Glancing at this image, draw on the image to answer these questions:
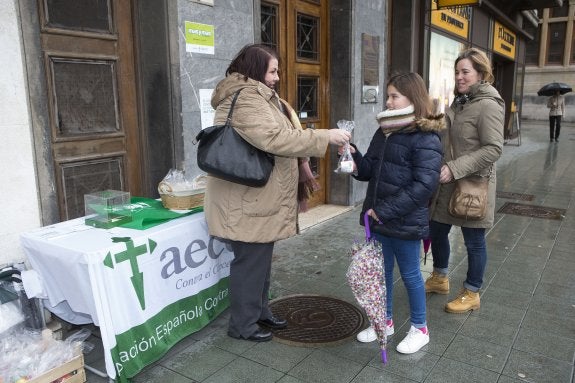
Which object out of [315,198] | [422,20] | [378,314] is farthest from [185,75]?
[422,20]

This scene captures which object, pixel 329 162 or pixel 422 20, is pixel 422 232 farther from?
pixel 422 20

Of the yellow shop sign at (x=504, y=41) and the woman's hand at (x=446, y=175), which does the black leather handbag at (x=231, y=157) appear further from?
the yellow shop sign at (x=504, y=41)

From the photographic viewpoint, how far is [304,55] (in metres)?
6.25

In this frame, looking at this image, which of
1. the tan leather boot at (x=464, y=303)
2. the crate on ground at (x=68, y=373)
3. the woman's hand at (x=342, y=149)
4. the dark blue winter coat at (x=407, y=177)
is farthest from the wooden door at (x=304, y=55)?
the crate on ground at (x=68, y=373)

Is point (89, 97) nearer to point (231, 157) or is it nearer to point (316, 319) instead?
point (231, 157)

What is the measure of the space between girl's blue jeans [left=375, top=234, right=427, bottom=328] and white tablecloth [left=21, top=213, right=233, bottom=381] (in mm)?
1156

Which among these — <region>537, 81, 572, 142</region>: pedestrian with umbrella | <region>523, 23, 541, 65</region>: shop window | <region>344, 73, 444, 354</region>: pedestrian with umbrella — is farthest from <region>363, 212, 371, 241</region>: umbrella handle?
<region>523, 23, 541, 65</region>: shop window

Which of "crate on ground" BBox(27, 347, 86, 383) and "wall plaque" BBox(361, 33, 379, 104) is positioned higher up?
"wall plaque" BBox(361, 33, 379, 104)

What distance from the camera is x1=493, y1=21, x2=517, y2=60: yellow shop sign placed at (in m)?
13.7

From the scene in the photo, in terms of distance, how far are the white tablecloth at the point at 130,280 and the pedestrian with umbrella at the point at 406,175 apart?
3.79ft

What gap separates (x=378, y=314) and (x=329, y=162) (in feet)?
13.9

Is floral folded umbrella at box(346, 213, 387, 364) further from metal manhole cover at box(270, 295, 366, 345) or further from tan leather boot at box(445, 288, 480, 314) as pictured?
tan leather boot at box(445, 288, 480, 314)

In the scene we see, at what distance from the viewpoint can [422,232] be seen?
288 centimetres

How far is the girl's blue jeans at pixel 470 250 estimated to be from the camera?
3527mm
